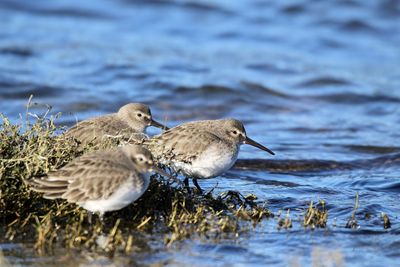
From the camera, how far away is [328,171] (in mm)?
11633

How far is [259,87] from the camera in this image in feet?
54.1

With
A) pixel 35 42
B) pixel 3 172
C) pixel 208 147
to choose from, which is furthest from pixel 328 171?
pixel 35 42

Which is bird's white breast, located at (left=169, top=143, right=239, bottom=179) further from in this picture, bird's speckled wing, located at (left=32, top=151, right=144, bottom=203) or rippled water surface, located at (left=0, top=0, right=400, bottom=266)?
bird's speckled wing, located at (left=32, top=151, right=144, bottom=203)

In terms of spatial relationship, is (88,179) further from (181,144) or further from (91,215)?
(181,144)

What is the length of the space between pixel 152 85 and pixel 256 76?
237cm

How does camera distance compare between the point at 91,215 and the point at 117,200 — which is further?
the point at 91,215

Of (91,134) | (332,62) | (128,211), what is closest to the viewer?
(128,211)

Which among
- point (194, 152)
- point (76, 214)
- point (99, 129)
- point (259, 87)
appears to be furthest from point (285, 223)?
point (259, 87)

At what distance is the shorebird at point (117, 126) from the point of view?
30.5 feet

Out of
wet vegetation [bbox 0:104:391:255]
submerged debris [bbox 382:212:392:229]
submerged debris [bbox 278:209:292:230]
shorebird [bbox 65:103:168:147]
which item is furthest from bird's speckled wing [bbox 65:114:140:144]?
submerged debris [bbox 382:212:392:229]

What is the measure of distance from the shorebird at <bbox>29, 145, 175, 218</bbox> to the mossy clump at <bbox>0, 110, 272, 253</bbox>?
8.5 inches

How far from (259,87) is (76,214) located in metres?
9.32

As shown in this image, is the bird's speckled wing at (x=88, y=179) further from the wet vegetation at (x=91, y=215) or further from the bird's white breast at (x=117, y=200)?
the wet vegetation at (x=91, y=215)

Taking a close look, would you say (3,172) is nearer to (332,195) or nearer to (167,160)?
(167,160)
